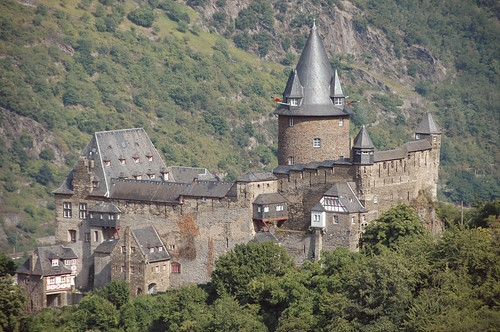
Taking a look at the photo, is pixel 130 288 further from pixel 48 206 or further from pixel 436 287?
pixel 48 206

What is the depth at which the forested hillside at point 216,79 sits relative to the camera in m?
140

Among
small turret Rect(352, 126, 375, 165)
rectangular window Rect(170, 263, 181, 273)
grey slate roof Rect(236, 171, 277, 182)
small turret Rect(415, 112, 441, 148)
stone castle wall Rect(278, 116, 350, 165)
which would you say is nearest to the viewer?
small turret Rect(352, 126, 375, 165)

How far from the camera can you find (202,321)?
75.1m

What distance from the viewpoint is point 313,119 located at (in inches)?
3204

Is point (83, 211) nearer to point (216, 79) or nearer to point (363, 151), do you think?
point (363, 151)

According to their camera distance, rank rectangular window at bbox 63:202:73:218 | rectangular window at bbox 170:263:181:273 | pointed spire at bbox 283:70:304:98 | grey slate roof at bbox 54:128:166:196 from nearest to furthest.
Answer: rectangular window at bbox 170:263:181:273
pointed spire at bbox 283:70:304:98
grey slate roof at bbox 54:128:166:196
rectangular window at bbox 63:202:73:218

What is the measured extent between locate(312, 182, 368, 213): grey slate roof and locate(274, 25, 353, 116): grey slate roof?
6.03 metres

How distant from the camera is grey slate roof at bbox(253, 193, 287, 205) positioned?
259 feet

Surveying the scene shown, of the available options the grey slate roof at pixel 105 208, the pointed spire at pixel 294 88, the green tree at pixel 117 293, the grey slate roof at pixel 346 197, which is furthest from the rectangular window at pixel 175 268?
the pointed spire at pixel 294 88

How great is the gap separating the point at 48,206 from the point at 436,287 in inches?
2887

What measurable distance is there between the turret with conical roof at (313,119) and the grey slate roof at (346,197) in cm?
440

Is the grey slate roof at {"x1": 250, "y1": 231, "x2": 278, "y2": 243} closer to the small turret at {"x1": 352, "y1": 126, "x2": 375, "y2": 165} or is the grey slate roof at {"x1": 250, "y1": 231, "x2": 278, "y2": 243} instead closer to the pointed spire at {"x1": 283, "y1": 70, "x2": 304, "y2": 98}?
the small turret at {"x1": 352, "y1": 126, "x2": 375, "y2": 165}

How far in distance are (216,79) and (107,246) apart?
7676 cm

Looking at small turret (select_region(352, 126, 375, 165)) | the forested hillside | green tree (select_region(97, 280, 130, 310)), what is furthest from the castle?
the forested hillside
